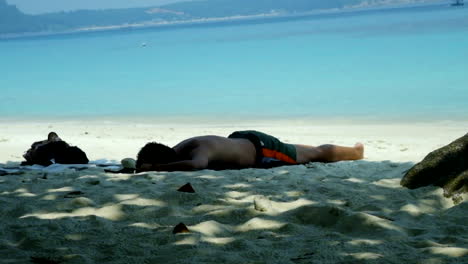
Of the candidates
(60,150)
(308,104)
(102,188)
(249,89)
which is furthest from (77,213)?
(249,89)

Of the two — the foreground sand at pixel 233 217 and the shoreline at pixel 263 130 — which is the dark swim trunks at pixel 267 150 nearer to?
the foreground sand at pixel 233 217

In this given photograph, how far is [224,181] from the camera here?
18.6 feet

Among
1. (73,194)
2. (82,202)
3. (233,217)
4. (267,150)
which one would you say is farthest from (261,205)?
(267,150)

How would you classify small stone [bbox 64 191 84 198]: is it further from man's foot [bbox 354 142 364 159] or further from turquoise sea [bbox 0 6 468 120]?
turquoise sea [bbox 0 6 468 120]

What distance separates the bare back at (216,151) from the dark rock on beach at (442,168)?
2.14 metres

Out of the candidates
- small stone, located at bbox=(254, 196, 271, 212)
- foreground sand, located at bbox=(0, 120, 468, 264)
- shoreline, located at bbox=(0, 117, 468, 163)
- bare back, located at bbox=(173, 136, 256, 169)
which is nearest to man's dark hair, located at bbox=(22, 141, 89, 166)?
foreground sand, located at bbox=(0, 120, 468, 264)

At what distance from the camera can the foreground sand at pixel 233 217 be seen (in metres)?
3.46

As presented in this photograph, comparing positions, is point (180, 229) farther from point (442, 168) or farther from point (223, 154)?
point (223, 154)

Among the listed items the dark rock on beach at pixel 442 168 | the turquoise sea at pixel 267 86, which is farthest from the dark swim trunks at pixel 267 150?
the turquoise sea at pixel 267 86

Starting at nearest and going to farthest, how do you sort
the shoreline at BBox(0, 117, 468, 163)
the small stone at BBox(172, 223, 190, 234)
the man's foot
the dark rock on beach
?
1. the small stone at BBox(172, 223, 190, 234)
2. the dark rock on beach
3. the man's foot
4. the shoreline at BBox(0, 117, 468, 163)

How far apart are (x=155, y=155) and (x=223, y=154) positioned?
2.41 ft

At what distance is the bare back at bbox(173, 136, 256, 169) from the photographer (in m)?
6.87

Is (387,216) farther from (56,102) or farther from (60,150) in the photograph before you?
(56,102)

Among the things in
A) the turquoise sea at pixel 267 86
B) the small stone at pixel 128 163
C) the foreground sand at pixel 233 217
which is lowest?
the foreground sand at pixel 233 217
